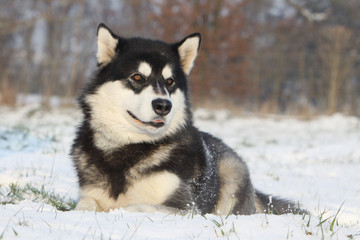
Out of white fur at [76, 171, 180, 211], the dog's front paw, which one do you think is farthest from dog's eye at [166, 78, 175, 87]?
the dog's front paw

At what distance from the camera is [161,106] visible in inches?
131

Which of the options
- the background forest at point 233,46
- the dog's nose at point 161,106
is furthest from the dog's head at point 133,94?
the background forest at point 233,46

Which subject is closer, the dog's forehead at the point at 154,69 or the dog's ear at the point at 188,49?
the dog's forehead at the point at 154,69

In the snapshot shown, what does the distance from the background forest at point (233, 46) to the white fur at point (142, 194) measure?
757 inches

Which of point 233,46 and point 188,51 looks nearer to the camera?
point 188,51

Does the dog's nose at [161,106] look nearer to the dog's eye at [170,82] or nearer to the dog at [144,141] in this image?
the dog at [144,141]

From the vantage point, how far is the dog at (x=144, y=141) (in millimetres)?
3268

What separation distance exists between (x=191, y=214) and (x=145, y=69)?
147 centimetres

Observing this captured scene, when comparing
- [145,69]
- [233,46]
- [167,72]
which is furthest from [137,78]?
[233,46]

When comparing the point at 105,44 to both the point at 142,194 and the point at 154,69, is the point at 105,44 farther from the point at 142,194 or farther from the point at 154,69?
the point at 142,194

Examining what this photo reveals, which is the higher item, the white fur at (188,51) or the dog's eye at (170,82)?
the white fur at (188,51)

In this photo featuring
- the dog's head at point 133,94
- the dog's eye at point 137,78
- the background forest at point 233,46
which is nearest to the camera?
the dog's head at point 133,94

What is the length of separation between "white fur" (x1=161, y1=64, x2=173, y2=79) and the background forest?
18663mm

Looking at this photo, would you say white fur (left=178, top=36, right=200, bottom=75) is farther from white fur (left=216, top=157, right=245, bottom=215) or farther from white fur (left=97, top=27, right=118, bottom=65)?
white fur (left=216, top=157, right=245, bottom=215)
